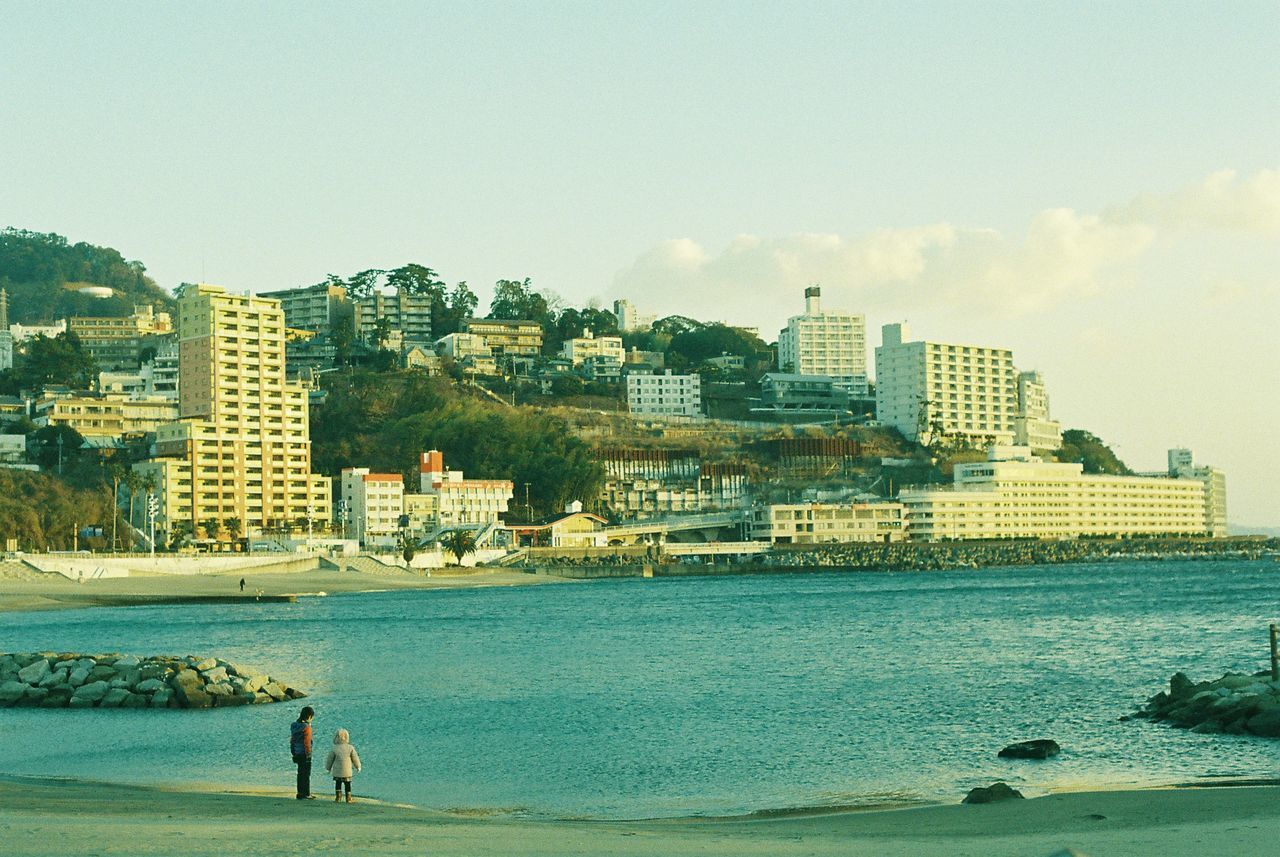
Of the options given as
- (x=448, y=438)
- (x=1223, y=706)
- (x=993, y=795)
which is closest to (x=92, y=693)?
(x=993, y=795)

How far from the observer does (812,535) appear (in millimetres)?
160500

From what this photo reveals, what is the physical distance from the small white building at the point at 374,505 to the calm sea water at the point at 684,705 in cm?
7170

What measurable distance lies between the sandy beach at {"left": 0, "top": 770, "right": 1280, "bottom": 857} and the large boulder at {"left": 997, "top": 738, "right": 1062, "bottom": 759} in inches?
197

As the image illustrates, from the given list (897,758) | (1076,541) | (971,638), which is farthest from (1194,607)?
(1076,541)

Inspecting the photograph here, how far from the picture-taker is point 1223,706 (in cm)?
2903

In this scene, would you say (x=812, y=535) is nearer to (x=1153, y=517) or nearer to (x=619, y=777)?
(x=1153, y=517)

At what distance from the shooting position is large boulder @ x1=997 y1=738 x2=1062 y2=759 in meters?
26.4

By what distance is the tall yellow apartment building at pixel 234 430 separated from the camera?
147 m

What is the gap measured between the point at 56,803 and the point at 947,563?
463 ft

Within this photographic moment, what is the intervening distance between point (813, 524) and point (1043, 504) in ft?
102

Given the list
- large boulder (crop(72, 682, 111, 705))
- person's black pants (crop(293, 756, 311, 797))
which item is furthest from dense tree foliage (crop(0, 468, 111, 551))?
person's black pants (crop(293, 756, 311, 797))

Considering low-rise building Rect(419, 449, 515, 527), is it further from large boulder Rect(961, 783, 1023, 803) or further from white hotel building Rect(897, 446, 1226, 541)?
large boulder Rect(961, 783, 1023, 803)

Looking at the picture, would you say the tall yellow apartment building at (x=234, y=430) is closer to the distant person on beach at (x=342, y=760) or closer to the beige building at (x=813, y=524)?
the beige building at (x=813, y=524)

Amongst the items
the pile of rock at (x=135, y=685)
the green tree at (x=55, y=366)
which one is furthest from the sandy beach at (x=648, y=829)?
the green tree at (x=55, y=366)
